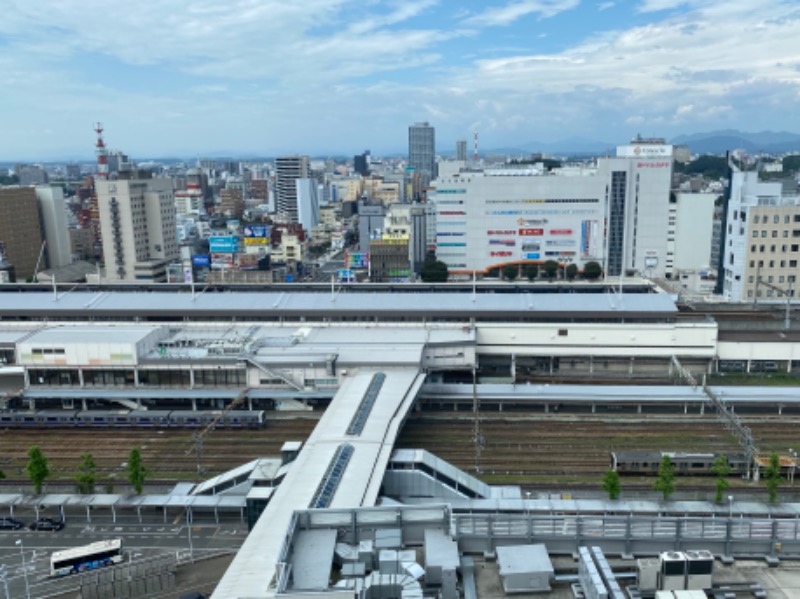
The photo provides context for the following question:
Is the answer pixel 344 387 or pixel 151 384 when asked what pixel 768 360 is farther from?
pixel 151 384

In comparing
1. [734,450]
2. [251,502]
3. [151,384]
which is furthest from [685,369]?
[151,384]

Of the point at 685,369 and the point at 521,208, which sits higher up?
the point at 521,208

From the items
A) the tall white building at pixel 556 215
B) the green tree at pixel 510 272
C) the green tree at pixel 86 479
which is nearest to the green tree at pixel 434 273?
the tall white building at pixel 556 215

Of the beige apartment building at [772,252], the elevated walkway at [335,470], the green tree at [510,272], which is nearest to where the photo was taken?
the elevated walkway at [335,470]

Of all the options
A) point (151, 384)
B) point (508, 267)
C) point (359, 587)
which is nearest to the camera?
point (359, 587)

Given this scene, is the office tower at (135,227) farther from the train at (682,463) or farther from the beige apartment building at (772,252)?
the train at (682,463)

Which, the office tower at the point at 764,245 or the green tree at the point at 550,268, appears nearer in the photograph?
the office tower at the point at 764,245
